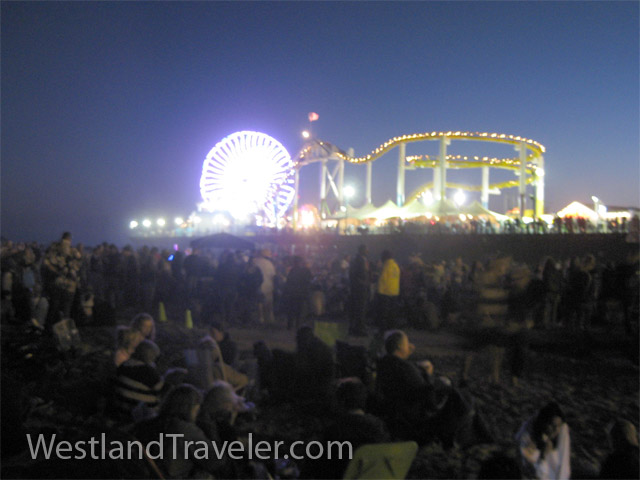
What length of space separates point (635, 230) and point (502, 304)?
8519mm

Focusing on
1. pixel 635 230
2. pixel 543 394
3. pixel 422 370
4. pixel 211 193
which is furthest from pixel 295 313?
pixel 211 193

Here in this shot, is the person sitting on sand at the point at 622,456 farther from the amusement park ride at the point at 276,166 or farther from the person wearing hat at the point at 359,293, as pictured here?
the amusement park ride at the point at 276,166

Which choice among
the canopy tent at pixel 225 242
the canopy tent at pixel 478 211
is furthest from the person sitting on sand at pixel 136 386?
the canopy tent at pixel 478 211

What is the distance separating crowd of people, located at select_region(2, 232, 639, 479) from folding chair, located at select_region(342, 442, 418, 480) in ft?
0.35

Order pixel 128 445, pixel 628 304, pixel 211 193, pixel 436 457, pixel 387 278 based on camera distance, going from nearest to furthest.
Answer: pixel 128 445
pixel 436 457
pixel 628 304
pixel 387 278
pixel 211 193

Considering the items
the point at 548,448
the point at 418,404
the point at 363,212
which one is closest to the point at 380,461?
the point at 418,404

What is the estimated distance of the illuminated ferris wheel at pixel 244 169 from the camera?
32.9 m

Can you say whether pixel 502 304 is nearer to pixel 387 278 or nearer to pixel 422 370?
pixel 422 370

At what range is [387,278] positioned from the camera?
7801 millimetres

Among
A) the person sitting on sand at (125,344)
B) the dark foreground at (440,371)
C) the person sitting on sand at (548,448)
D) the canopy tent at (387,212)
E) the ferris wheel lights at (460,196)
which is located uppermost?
the ferris wheel lights at (460,196)

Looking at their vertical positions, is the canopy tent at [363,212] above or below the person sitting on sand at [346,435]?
above

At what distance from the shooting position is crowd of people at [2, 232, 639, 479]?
282 centimetres

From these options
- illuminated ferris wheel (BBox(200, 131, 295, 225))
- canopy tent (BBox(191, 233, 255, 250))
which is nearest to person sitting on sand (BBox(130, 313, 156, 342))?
canopy tent (BBox(191, 233, 255, 250))

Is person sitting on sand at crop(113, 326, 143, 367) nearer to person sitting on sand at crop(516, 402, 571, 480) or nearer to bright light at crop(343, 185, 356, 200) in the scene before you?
person sitting on sand at crop(516, 402, 571, 480)
